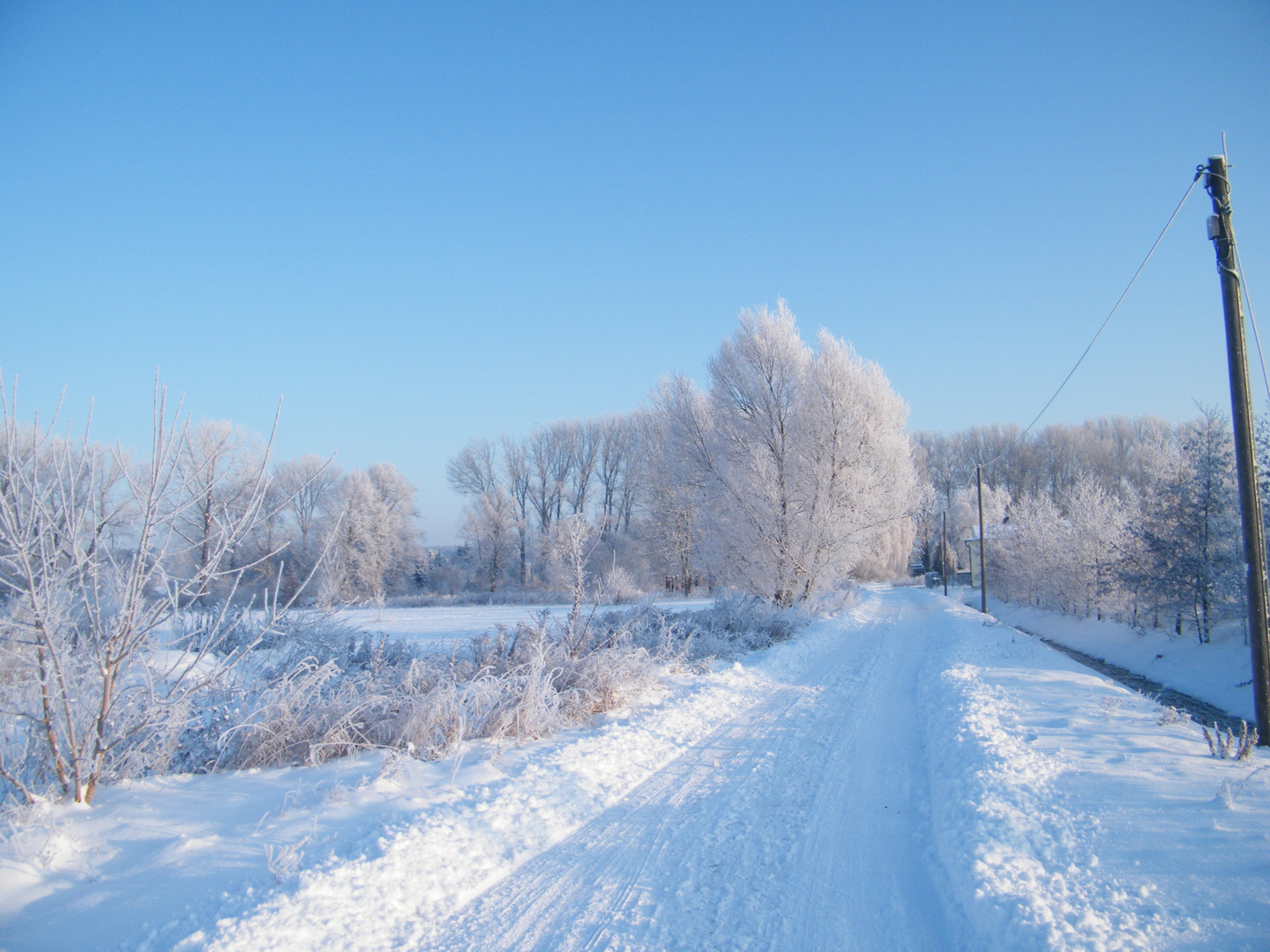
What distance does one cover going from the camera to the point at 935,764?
223 inches

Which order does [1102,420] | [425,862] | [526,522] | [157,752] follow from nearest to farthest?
[425,862] → [157,752] → [526,522] → [1102,420]

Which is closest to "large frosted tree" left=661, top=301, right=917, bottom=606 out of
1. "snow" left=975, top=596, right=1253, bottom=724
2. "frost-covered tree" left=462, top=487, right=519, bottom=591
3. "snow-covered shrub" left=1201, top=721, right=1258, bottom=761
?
"snow" left=975, top=596, right=1253, bottom=724

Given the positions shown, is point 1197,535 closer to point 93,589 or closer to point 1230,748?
point 1230,748

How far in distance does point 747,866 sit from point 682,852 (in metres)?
0.43

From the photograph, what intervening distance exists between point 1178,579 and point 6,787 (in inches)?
810

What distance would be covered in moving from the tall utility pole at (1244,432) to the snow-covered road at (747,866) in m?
3.42

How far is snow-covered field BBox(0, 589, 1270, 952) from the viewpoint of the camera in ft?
9.77

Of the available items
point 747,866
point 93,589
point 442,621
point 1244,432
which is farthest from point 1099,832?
point 442,621

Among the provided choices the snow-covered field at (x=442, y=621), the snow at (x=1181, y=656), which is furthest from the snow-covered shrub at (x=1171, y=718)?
the snow-covered field at (x=442, y=621)

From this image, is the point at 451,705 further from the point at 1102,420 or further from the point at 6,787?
the point at 1102,420

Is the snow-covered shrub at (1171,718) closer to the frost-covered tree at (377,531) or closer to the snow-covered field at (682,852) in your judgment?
the snow-covered field at (682,852)

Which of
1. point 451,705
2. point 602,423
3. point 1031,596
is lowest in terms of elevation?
point 1031,596

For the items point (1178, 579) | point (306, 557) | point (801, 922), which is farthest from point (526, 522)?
point (801, 922)

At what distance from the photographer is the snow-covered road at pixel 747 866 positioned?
3.07 m
